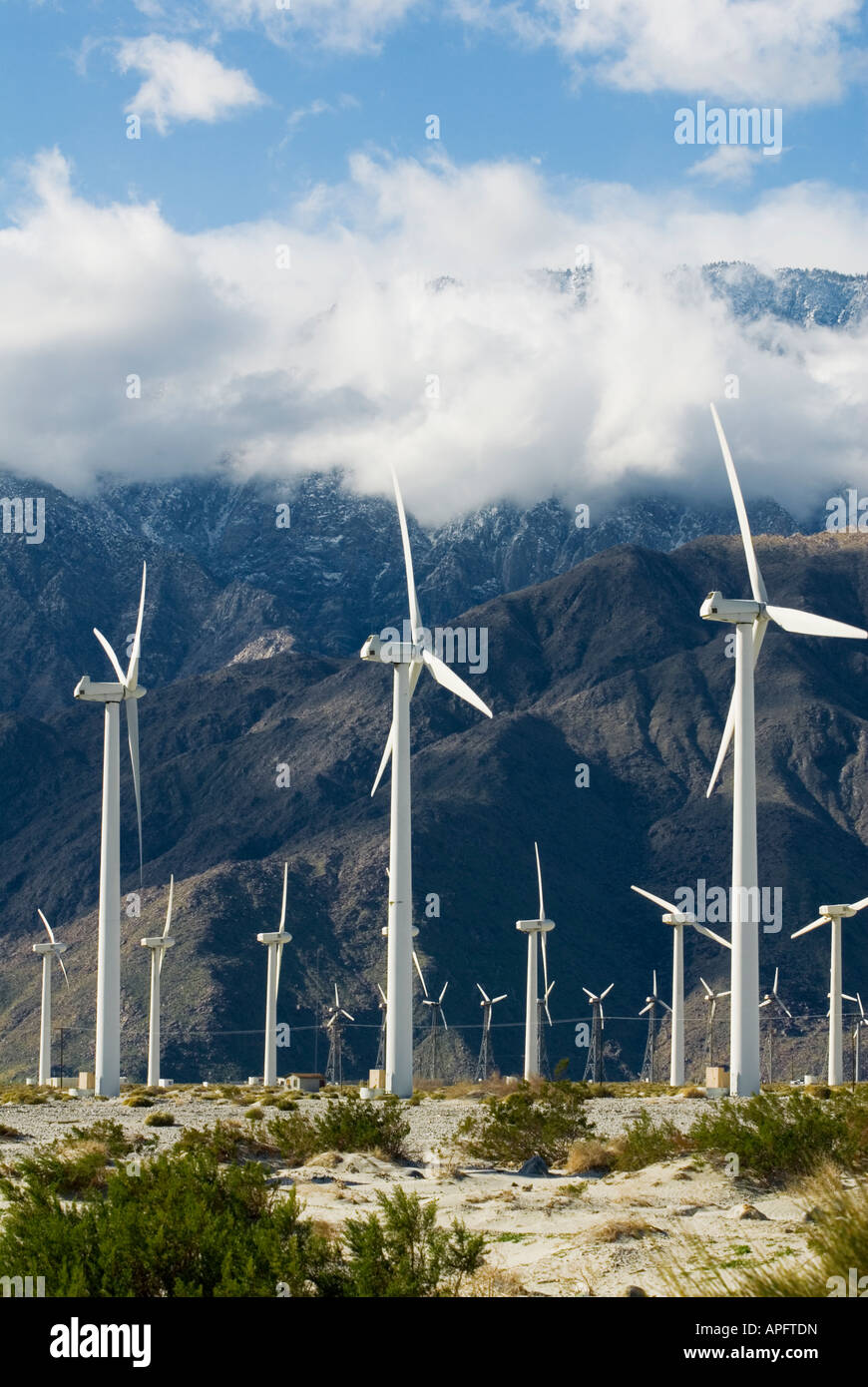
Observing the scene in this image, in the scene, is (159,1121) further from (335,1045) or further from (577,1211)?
(335,1045)

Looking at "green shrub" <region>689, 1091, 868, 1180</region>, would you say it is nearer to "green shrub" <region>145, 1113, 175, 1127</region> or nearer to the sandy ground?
the sandy ground

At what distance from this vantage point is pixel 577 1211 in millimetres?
24359

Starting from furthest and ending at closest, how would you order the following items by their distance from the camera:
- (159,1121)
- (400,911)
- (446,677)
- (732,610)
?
(446,677)
(400,911)
(732,610)
(159,1121)

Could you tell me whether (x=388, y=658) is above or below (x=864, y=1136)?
above

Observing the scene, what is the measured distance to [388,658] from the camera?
53594 mm

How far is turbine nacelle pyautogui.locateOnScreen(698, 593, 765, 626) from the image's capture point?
4788cm

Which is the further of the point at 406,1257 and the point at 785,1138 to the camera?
the point at 785,1138

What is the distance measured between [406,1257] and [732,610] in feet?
109

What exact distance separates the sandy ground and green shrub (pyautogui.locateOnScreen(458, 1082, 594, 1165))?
0.57 metres

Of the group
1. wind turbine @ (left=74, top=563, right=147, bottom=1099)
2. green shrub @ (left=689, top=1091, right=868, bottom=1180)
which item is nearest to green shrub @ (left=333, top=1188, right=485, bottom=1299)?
green shrub @ (left=689, top=1091, right=868, bottom=1180)

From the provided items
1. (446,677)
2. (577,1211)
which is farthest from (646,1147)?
(446,677)

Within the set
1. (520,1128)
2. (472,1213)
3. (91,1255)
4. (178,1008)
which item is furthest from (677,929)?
(178,1008)
